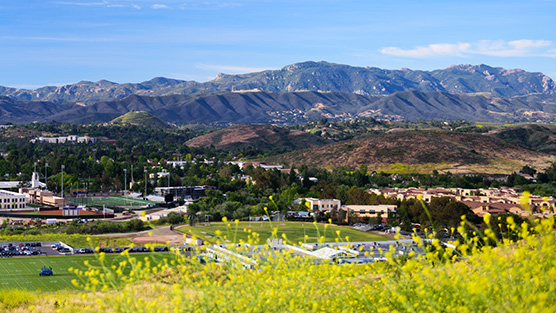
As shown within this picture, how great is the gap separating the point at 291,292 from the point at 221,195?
6900cm

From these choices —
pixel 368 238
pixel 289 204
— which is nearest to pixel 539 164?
pixel 289 204

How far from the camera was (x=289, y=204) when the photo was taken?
72.4m

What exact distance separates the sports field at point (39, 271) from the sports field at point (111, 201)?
110ft

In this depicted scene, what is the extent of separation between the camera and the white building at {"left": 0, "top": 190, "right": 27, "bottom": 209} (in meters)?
70.5

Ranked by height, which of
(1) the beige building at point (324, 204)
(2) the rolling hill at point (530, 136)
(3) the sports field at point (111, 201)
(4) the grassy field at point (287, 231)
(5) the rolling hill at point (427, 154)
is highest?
(2) the rolling hill at point (530, 136)

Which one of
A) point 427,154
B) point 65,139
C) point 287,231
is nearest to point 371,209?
point 287,231

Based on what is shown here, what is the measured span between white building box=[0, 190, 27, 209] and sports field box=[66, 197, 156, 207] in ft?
26.2

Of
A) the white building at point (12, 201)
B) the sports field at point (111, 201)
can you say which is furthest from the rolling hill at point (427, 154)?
the white building at point (12, 201)

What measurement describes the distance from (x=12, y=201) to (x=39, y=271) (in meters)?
35.7

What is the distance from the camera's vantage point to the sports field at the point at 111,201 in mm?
78125

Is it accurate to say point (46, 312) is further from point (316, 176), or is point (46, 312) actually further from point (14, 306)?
point (316, 176)

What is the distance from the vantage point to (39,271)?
39219 millimetres

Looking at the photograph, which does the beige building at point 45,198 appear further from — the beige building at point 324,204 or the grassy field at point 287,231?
the beige building at point 324,204

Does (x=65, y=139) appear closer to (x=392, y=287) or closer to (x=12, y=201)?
(x=12, y=201)
